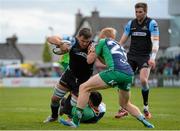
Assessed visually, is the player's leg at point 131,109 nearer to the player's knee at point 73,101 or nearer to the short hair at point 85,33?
the short hair at point 85,33

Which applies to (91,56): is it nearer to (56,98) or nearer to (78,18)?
(56,98)

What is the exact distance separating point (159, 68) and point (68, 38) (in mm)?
39877

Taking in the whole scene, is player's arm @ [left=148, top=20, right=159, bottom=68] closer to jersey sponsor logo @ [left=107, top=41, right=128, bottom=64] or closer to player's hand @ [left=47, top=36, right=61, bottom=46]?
jersey sponsor logo @ [left=107, top=41, right=128, bottom=64]

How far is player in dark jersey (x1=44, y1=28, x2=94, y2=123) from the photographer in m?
12.6

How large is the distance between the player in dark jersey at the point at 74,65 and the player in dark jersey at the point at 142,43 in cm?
200

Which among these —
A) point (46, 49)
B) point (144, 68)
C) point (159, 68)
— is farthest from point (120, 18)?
point (144, 68)

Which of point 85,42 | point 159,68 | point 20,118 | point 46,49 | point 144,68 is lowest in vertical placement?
point 46,49

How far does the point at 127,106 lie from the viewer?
41.3ft

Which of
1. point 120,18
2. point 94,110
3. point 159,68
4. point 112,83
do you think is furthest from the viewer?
point 120,18

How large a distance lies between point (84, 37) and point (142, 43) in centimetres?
344

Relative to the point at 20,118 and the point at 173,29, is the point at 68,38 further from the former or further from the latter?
the point at 173,29

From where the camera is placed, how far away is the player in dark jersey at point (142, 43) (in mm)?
15219

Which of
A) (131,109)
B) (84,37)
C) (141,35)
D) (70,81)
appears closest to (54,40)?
(84,37)

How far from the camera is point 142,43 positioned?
15633 mm
